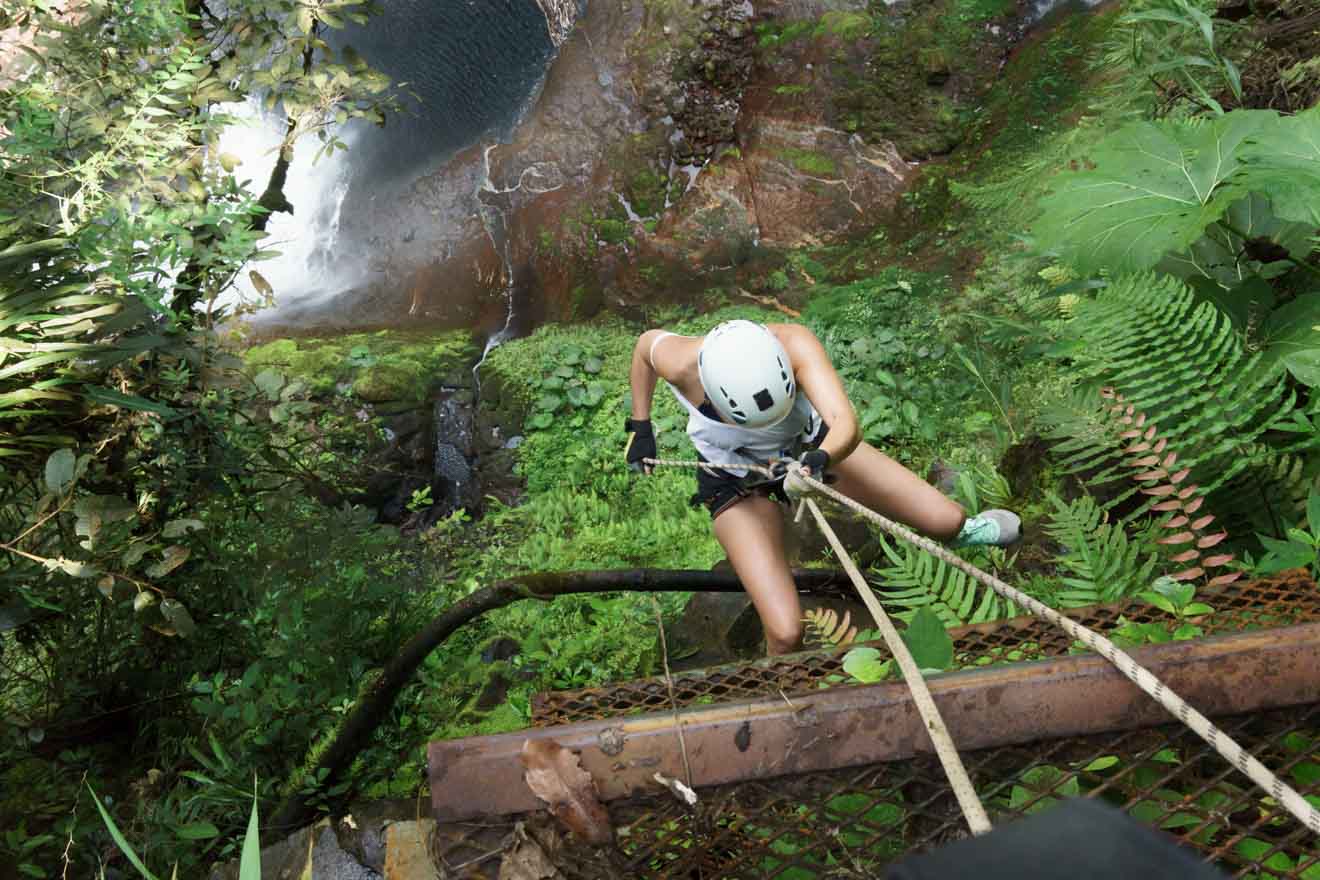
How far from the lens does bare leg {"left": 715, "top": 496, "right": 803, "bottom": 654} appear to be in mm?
3240

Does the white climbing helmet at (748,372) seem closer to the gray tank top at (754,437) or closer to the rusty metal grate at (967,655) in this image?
the gray tank top at (754,437)

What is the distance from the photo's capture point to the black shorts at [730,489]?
3.62 metres

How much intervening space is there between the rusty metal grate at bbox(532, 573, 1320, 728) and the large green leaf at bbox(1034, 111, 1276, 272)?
1.13 meters

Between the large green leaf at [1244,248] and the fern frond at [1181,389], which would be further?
the large green leaf at [1244,248]

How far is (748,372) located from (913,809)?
2.32 metres

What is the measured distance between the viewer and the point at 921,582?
2.08 metres

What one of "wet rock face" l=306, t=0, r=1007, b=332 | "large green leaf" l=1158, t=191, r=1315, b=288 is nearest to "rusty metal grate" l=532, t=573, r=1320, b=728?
"large green leaf" l=1158, t=191, r=1315, b=288

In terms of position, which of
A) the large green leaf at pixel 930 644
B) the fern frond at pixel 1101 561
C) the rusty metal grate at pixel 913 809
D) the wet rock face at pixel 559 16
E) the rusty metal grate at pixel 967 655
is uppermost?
the wet rock face at pixel 559 16

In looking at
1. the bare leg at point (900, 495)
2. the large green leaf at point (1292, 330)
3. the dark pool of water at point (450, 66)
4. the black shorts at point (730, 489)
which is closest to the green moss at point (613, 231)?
the dark pool of water at point (450, 66)

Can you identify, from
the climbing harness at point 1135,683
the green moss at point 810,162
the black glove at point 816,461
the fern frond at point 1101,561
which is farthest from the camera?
the green moss at point 810,162

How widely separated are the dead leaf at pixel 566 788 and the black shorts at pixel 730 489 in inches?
101

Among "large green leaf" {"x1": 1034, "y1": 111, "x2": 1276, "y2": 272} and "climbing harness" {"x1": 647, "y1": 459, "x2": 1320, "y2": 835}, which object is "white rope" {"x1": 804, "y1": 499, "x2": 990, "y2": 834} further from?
"large green leaf" {"x1": 1034, "y1": 111, "x2": 1276, "y2": 272}

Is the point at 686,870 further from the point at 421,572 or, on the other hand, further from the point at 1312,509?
the point at 421,572

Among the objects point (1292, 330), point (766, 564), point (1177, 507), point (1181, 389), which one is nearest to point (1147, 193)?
point (1292, 330)
